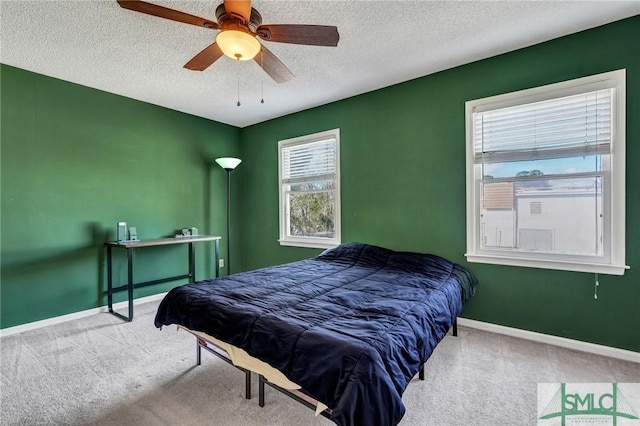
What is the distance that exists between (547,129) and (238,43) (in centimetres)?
256

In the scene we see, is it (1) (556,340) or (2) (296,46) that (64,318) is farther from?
(1) (556,340)

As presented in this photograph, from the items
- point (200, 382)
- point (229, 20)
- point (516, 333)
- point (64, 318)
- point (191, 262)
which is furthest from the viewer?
point (191, 262)

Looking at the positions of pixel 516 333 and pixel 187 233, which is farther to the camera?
pixel 187 233

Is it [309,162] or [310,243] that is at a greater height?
[309,162]

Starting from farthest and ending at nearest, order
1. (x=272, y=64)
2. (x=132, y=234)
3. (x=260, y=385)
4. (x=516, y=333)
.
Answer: (x=132, y=234)
(x=516, y=333)
(x=272, y=64)
(x=260, y=385)

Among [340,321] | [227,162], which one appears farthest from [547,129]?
[227,162]

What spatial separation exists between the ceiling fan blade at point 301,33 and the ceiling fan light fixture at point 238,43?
119 millimetres

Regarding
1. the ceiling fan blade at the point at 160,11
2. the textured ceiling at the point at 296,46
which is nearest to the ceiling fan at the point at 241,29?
the ceiling fan blade at the point at 160,11

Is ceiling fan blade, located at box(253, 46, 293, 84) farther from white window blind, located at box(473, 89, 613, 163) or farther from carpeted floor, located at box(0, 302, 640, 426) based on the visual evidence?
carpeted floor, located at box(0, 302, 640, 426)

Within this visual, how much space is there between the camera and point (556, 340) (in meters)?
2.49

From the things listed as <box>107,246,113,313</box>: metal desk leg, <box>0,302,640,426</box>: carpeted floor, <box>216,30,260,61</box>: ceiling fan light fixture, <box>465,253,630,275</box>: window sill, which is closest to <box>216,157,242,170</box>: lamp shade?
<box>107,246,113,313</box>: metal desk leg

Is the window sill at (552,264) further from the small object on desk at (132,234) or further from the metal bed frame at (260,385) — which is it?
the small object on desk at (132,234)

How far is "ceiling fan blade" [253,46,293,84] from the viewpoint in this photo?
2.01m

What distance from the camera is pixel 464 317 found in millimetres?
2939
